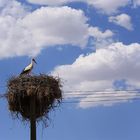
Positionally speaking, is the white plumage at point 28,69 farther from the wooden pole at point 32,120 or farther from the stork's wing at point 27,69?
the wooden pole at point 32,120

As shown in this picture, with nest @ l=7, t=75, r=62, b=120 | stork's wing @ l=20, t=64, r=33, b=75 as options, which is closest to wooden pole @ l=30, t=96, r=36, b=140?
nest @ l=7, t=75, r=62, b=120

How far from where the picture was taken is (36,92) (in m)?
32.2

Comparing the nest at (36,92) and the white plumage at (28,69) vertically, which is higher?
the white plumage at (28,69)

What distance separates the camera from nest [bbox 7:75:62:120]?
32125mm

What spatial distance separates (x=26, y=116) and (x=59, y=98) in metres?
1.75

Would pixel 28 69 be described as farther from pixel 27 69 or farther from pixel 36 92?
pixel 36 92

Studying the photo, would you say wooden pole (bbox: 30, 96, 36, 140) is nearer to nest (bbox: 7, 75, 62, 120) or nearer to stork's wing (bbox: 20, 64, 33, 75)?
nest (bbox: 7, 75, 62, 120)

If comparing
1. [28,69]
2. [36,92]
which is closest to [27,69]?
[28,69]

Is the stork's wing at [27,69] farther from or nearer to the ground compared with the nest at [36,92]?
farther from the ground

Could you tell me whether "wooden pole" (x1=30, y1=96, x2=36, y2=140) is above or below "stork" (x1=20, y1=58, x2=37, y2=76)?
below

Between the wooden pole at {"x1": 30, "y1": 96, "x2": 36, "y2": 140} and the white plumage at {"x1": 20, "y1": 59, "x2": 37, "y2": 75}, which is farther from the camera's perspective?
the white plumage at {"x1": 20, "y1": 59, "x2": 37, "y2": 75}

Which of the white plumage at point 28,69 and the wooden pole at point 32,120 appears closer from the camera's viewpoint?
the wooden pole at point 32,120

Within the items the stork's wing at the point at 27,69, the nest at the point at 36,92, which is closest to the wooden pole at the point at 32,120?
the nest at the point at 36,92

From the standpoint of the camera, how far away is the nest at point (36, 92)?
32.1 metres
